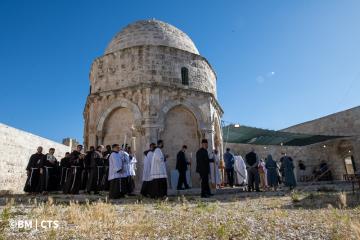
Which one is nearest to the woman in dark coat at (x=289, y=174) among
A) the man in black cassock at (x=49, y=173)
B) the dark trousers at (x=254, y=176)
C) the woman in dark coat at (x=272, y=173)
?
the woman in dark coat at (x=272, y=173)

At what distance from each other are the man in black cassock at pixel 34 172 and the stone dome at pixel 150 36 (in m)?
6.57

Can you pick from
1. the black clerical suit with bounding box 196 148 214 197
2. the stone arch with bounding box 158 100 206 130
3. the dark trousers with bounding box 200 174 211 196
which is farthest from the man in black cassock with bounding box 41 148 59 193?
the dark trousers with bounding box 200 174 211 196

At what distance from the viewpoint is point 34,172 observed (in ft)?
34.2

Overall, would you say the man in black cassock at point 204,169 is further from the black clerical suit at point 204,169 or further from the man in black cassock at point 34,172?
the man in black cassock at point 34,172

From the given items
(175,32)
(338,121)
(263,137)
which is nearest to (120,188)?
(175,32)

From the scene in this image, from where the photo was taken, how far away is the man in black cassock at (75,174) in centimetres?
1016

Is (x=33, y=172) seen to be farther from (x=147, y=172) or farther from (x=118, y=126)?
(x=147, y=172)

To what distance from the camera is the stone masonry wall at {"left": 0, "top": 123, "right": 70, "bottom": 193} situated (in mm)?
13227

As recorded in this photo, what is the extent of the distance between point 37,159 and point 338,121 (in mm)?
20565

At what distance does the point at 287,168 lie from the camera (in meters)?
11.9

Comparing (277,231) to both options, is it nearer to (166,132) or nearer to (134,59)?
(166,132)

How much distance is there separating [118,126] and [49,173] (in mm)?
3415

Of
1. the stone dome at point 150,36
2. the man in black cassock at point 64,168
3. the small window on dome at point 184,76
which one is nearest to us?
the man in black cassock at point 64,168

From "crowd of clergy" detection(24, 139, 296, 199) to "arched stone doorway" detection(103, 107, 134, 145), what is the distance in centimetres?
177
